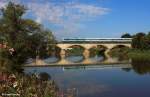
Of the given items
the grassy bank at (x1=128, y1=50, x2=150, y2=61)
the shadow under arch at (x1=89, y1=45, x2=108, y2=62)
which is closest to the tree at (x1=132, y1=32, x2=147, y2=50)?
the grassy bank at (x1=128, y1=50, x2=150, y2=61)

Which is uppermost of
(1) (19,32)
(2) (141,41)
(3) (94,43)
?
(1) (19,32)

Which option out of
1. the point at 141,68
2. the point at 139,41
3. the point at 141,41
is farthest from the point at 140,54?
the point at 141,68

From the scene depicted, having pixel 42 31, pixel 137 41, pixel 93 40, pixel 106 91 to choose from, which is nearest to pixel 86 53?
pixel 93 40

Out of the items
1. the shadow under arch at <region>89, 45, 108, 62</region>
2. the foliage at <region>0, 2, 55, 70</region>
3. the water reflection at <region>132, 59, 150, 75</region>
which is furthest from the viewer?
the shadow under arch at <region>89, 45, 108, 62</region>

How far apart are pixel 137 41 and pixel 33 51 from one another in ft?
232

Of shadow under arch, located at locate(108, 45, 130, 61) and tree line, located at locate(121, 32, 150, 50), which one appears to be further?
shadow under arch, located at locate(108, 45, 130, 61)

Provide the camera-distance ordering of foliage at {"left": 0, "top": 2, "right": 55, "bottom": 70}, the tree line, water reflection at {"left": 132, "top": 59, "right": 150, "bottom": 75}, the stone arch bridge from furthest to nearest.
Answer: the stone arch bridge
the tree line
water reflection at {"left": 132, "top": 59, "right": 150, "bottom": 75}
foliage at {"left": 0, "top": 2, "right": 55, "bottom": 70}

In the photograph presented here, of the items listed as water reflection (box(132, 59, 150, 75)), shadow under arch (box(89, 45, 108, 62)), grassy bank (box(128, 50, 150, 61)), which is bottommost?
shadow under arch (box(89, 45, 108, 62))

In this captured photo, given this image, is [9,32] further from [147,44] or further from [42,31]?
[147,44]

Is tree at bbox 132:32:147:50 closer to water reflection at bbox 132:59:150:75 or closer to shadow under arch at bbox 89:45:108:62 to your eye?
shadow under arch at bbox 89:45:108:62

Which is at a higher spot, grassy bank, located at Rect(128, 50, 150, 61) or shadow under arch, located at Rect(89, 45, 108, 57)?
grassy bank, located at Rect(128, 50, 150, 61)

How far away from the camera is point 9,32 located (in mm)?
37219

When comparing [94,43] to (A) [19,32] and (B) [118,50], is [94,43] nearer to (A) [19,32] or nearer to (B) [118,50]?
(B) [118,50]

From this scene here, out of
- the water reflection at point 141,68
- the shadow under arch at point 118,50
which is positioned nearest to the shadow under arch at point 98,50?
the shadow under arch at point 118,50
